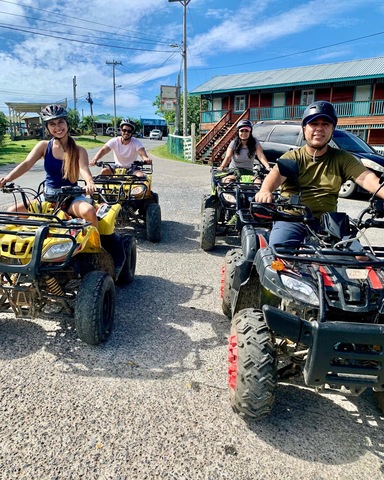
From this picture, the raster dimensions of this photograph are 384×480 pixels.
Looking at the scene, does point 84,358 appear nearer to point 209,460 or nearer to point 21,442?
point 21,442

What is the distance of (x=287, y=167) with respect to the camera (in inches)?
124

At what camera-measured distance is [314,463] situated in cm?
216

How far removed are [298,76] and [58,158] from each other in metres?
25.5

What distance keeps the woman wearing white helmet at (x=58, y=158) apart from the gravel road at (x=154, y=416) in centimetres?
142

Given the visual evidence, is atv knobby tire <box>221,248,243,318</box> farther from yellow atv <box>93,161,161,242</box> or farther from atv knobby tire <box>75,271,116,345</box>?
yellow atv <box>93,161,161,242</box>

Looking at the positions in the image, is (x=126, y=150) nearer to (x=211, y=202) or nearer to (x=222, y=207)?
(x=211, y=202)

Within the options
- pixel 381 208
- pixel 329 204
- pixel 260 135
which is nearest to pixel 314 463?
pixel 381 208

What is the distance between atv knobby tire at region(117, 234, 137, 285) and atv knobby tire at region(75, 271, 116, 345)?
3.86 ft

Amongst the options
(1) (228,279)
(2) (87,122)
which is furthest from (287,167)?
(2) (87,122)

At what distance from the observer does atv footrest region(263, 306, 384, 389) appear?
1.94 metres

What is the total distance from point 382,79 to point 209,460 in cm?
2535

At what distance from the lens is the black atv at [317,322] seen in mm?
1979

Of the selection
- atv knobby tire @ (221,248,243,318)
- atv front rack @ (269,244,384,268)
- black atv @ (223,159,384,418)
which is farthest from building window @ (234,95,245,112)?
atv front rack @ (269,244,384,268)

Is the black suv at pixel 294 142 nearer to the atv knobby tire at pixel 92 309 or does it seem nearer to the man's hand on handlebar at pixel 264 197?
the man's hand on handlebar at pixel 264 197
